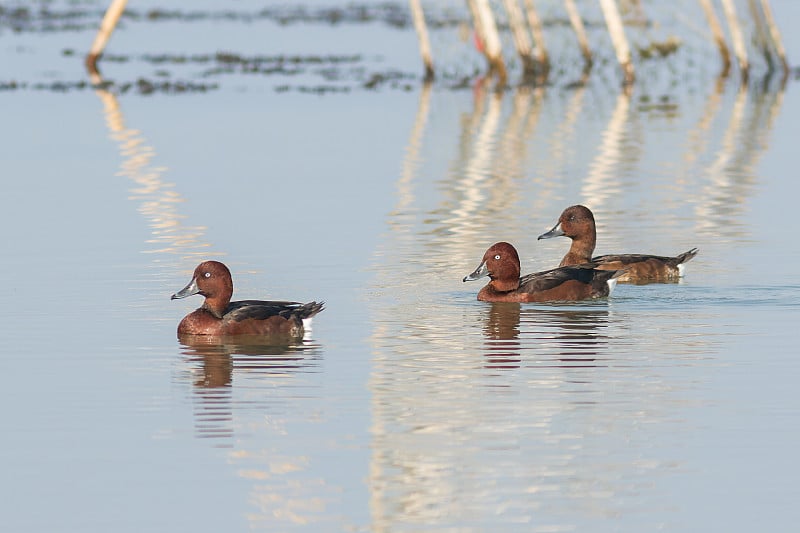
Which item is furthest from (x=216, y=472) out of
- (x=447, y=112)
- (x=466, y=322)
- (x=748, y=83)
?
(x=748, y=83)

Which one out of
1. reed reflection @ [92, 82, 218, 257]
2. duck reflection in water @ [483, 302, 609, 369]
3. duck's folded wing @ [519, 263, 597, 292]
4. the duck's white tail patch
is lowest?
duck reflection in water @ [483, 302, 609, 369]

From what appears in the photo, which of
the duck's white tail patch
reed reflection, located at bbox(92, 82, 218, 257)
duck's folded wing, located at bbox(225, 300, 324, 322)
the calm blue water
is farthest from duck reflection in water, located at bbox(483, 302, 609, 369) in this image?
reed reflection, located at bbox(92, 82, 218, 257)

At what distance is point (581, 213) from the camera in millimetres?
18781

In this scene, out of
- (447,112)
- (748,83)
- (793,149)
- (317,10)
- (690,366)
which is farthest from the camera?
(317,10)

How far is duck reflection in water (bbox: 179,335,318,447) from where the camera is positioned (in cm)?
1204

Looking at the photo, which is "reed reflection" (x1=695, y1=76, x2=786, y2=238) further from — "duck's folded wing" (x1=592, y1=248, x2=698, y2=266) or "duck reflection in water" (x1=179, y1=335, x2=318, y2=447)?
"duck reflection in water" (x1=179, y1=335, x2=318, y2=447)

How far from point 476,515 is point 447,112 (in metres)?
27.5

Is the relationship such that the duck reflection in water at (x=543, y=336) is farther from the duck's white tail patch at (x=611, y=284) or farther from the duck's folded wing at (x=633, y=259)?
the duck's folded wing at (x=633, y=259)

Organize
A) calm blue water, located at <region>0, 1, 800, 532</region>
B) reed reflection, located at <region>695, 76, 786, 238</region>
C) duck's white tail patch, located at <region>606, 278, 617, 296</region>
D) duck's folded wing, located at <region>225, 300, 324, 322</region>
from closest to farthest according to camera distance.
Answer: calm blue water, located at <region>0, 1, 800, 532</region>
duck's folded wing, located at <region>225, 300, 324, 322</region>
duck's white tail patch, located at <region>606, 278, 617, 296</region>
reed reflection, located at <region>695, 76, 786, 238</region>

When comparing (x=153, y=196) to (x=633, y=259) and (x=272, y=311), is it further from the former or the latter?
(x=272, y=311)

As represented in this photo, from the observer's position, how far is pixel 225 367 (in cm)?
1399

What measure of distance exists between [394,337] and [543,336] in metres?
1.20

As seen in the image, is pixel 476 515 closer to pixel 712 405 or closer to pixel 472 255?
pixel 712 405

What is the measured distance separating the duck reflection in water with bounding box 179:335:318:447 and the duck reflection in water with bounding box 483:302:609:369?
4.54 feet
